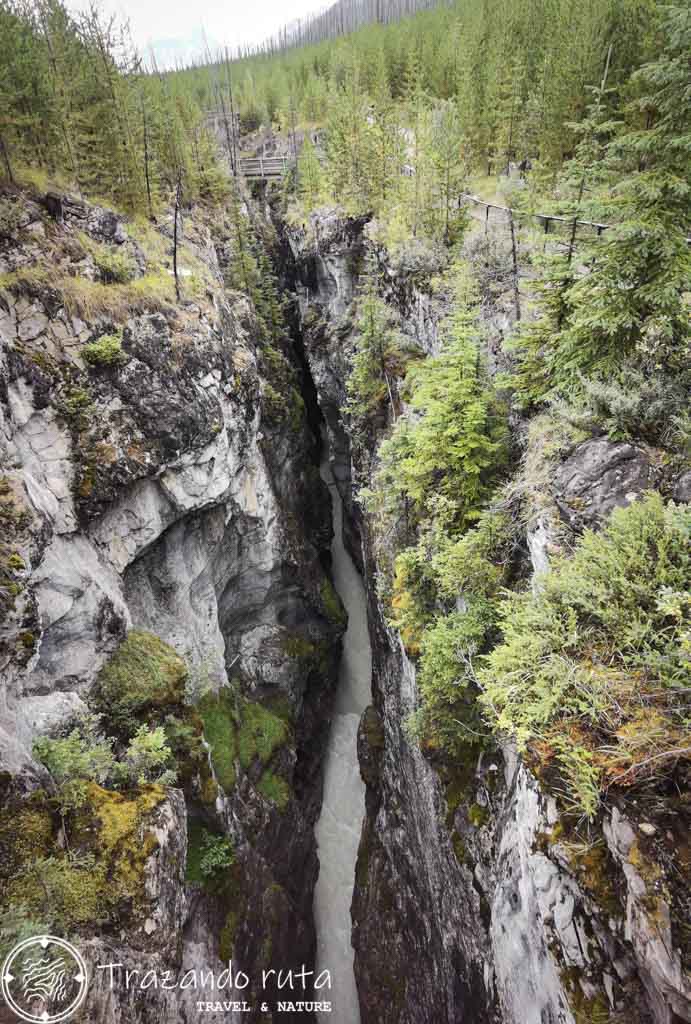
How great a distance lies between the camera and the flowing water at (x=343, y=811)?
19.2 m

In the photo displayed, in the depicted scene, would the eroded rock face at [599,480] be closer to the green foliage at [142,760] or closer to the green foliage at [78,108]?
the green foliage at [142,760]

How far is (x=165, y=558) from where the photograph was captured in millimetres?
18328

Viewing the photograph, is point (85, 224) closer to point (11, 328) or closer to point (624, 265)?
point (11, 328)

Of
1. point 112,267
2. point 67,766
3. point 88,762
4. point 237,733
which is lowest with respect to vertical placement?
point 237,733

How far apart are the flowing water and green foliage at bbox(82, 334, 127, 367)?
1972 cm

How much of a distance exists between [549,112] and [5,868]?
3155 centimetres

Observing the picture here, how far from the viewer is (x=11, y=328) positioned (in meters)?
13.9

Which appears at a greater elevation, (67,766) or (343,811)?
(67,766)

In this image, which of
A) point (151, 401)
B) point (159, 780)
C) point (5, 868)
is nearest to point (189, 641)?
point (159, 780)

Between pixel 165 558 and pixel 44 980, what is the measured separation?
41.6 ft

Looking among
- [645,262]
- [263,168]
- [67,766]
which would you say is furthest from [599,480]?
[263,168]

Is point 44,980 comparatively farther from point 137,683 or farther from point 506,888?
point 137,683

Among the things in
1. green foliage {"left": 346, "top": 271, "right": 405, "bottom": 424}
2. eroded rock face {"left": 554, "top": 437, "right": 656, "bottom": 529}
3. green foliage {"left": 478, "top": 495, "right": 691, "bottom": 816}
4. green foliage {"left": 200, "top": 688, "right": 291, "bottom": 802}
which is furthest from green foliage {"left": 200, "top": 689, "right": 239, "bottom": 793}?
eroded rock face {"left": 554, "top": 437, "right": 656, "bottom": 529}

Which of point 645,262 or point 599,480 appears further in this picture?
point 645,262
